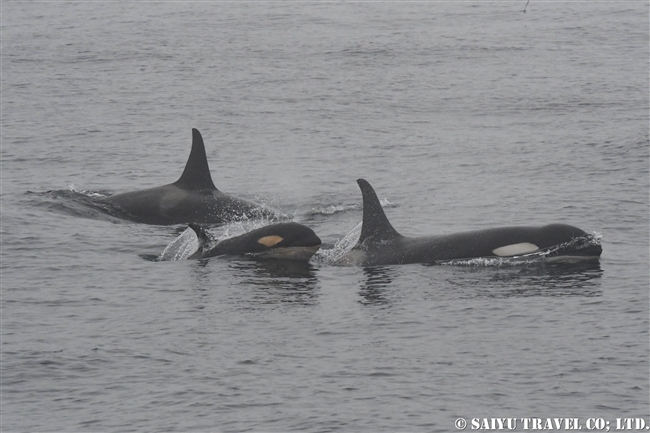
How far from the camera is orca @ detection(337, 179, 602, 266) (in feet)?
61.1

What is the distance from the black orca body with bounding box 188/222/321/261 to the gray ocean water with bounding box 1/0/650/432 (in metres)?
0.35

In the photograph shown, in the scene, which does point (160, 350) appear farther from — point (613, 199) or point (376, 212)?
point (613, 199)

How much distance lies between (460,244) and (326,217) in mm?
5321

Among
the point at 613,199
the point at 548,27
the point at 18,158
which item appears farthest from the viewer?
the point at 548,27

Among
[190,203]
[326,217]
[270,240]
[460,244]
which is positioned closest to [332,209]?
[326,217]

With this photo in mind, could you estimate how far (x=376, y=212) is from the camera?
62.8 ft

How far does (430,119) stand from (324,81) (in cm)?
788

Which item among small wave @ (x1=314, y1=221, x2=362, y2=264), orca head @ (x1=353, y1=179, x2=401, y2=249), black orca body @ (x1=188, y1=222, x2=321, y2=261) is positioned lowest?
small wave @ (x1=314, y1=221, x2=362, y2=264)

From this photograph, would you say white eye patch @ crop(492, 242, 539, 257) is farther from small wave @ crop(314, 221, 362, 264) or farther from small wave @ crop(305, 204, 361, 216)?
small wave @ crop(305, 204, 361, 216)

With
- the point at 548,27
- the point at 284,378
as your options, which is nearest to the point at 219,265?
the point at 284,378

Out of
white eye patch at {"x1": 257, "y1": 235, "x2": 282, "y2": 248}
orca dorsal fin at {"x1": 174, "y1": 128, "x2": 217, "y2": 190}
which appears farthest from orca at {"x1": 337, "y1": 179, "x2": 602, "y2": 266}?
orca dorsal fin at {"x1": 174, "y1": 128, "x2": 217, "y2": 190}

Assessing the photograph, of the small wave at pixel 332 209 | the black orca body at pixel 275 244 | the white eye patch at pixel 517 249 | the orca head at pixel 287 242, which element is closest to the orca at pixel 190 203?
the small wave at pixel 332 209

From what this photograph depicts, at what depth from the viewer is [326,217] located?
2381cm

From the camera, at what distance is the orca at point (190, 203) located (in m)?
23.9
